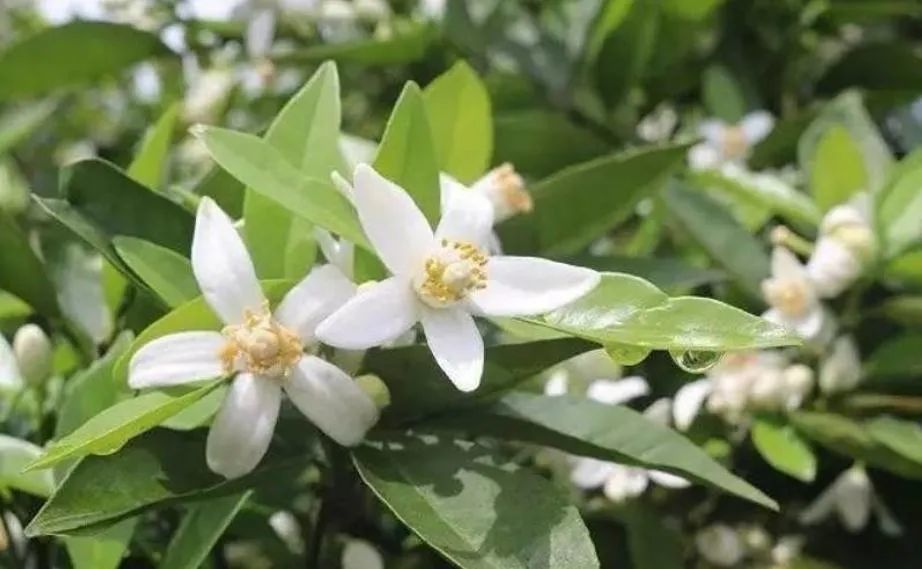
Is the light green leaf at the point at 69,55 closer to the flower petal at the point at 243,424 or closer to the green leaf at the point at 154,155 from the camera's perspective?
the green leaf at the point at 154,155

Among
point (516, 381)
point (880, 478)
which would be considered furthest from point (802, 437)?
point (516, 381)

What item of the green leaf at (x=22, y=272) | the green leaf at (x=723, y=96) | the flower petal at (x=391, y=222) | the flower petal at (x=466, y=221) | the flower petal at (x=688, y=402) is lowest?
the flower petal at (x=688, y=402)

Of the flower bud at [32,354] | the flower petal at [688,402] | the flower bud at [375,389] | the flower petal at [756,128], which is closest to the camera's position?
the flower bud at [375,389]

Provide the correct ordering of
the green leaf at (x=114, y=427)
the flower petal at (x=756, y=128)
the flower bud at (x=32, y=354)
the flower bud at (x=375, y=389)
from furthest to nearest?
the flower petal at (x=756, y=128), the flower bud at (x=32, y=354), the flower bud at (x=375, y=389), the green leaf at (x=114, y=427)

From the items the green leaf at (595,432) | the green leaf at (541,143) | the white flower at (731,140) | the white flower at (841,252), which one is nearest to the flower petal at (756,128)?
the white flower at (731,140)

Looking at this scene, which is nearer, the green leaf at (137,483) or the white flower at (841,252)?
the green leaf at (137,483)

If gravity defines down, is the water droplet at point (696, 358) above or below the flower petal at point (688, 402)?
above

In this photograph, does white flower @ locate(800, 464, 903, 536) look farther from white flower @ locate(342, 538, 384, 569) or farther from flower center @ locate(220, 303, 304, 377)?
flower center @ locate(220, 303, 304, 377)

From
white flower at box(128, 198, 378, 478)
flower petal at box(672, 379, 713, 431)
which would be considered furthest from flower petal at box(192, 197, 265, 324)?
flower petal at box(672, 379, 713, 431)
